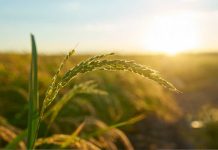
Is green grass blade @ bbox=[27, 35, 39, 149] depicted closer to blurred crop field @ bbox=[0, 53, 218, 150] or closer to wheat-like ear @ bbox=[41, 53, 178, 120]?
wheat-like ear @ bbox=[41, 53, 178, 120]

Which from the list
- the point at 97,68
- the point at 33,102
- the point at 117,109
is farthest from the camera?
the point at 117,109

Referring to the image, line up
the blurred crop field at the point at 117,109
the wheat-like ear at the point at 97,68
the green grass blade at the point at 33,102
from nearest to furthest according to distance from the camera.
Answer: the wheat-like ear at the point at 97,68
the green grass blade at the point at 33,102
the blurred crop field at the point at 117,109

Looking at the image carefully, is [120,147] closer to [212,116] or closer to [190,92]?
[212,116]

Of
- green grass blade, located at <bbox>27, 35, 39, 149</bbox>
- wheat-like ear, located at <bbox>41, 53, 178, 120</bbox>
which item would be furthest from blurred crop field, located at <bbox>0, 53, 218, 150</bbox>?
wheat-like ear, located at <bbox>41, 53, 178, 120</bbox>

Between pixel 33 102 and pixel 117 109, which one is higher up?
pixel 33 102

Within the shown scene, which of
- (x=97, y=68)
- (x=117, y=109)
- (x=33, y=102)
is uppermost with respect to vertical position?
(x=97, y=68)

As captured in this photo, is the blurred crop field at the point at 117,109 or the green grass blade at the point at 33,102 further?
the blurred crop field at the point at 117,109

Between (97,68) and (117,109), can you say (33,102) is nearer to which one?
(97,68)

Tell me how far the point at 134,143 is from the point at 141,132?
0.45 meters

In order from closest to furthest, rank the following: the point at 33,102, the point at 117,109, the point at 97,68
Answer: the point at 97,68, the point at 33,102, the point at 117,109

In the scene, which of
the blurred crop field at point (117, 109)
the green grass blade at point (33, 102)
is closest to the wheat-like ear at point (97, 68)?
the green grass blade at point (33, 102)

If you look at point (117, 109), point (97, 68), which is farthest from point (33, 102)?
point (117, 109)

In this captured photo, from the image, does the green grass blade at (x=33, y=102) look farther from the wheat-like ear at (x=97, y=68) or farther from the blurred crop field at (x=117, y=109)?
the blurred crop field at (x=117, y=109)

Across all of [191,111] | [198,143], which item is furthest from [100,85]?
[191,111]
